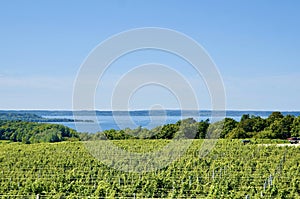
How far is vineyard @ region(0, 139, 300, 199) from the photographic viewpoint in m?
14.9

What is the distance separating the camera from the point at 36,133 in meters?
50.5

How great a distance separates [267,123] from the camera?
4666cm

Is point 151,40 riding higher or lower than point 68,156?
higher

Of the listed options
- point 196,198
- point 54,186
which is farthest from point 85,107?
point 196,198

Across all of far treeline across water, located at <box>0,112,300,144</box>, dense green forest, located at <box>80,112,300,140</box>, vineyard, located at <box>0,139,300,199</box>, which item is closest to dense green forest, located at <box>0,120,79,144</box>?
far treeline across water, located at <box>0,112,300,144</box>

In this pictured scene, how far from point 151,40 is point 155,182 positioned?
540cm

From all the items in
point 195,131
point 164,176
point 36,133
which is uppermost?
point 195,131

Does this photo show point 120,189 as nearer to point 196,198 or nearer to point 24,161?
point 196,198

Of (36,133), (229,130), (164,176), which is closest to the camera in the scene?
(164,176)

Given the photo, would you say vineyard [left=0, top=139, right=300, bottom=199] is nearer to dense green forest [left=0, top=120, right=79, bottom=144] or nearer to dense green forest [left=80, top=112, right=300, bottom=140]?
dense green forest [left=80, top=112, right=300, bottom=140]

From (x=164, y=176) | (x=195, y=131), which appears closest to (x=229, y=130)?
(x=195, y=131)

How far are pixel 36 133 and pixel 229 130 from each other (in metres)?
21.6

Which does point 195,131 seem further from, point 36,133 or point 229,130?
point 36,133

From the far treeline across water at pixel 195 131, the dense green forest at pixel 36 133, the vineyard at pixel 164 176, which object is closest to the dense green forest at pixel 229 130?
the far treeline across water at pixel 195 131
